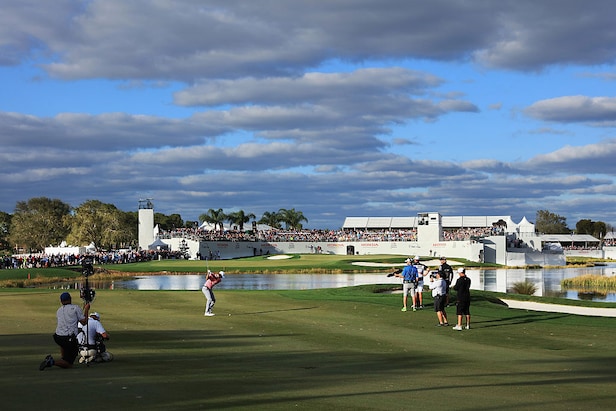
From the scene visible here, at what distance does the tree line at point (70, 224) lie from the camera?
126438 mm

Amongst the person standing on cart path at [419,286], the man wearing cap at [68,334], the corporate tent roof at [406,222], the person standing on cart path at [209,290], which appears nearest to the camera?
→ the man wearing cap at [68,334]

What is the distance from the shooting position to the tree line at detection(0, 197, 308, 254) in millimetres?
126438

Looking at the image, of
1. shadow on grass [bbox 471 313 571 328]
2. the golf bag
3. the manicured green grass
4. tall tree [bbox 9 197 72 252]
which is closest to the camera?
the manicured green grass

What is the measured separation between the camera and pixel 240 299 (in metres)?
33.3

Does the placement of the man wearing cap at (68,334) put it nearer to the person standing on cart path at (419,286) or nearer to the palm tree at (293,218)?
the person standing on cart path at (419,286)

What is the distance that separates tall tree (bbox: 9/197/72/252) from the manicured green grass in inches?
4481

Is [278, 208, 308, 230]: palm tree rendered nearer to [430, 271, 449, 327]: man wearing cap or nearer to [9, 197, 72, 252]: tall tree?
[9, 197, 72, 252]: tall tree

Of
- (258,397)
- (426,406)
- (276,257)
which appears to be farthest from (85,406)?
(276,257)

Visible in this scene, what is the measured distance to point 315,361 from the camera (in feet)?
53.6

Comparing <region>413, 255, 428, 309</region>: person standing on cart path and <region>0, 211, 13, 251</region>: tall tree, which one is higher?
<region>0, 211, 13, 251</region>: tall tree

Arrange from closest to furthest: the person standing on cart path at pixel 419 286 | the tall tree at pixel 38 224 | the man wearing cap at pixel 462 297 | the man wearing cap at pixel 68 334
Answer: the man wearing cap at pixel 68 334 → the man wearing cap at pixel 462 297 → the person standing on cart path at pixel 419 286 → the tall tree at pixel 38 224

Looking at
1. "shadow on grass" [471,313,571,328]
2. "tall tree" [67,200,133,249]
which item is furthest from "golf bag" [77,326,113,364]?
"tall tree" [67,200,133,249]

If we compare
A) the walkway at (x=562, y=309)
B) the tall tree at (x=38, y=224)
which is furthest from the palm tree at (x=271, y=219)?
the walkway at (x=562, y=309)

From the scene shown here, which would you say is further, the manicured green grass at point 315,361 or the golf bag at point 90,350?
the golf bag at point 90,350
